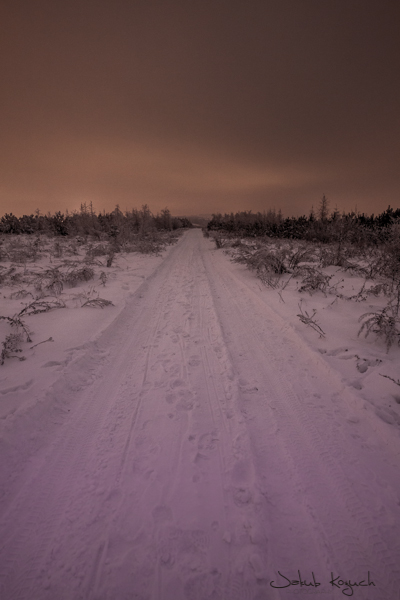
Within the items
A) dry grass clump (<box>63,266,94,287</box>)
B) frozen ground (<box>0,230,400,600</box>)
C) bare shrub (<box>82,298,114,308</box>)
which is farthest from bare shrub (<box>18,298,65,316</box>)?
dry grass clump (<box>63,266,94,287</box>)

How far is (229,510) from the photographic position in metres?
1.57

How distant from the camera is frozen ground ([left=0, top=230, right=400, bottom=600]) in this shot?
1293mm

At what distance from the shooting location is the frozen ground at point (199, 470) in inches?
50.9

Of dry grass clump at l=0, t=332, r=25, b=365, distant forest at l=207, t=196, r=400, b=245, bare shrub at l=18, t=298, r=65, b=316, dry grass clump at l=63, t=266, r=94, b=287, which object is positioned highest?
distant forest at l=207, t=196, r=400, b=245

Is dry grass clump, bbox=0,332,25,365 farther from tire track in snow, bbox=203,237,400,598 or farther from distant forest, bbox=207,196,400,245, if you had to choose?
distant forest, bbox=207,196,400,245

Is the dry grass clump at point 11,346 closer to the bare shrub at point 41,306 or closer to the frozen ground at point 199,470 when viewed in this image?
the frozen ground at point 199,470

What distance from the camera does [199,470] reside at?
1820 millimetres

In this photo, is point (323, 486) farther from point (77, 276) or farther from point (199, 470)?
point (77, 276)

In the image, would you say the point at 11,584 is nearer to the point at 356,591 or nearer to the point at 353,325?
the point at 356,591

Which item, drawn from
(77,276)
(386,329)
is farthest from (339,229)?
(77,276)

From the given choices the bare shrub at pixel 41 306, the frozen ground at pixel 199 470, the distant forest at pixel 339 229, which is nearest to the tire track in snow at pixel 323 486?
the frozen ground at pixel 199 470
